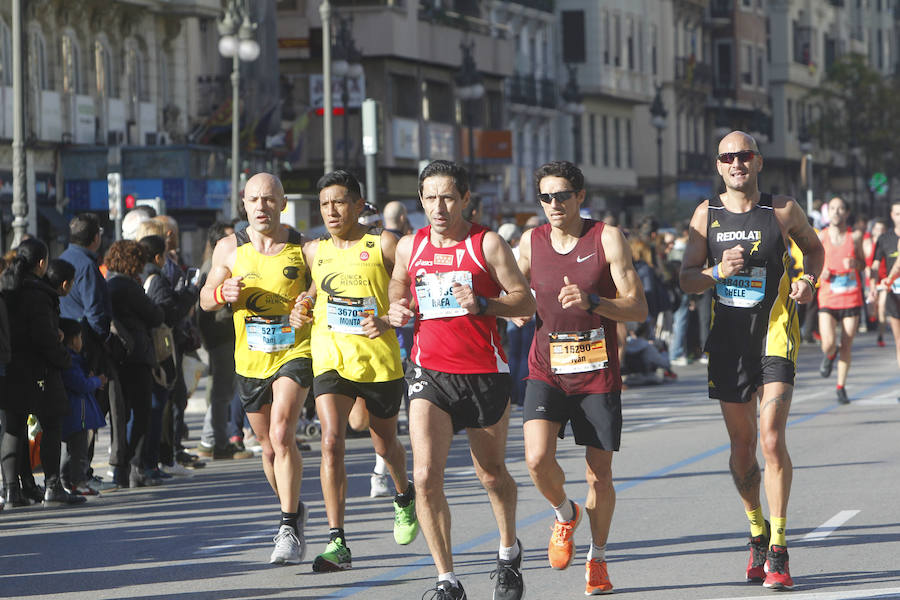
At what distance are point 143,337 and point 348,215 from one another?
168 inches

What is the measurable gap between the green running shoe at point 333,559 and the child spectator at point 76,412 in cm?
379

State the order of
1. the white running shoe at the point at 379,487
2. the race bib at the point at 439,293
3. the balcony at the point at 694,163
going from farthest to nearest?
the balcony at the point at 694,163 → the white running shoe at the point at 379,487 → the race bib at the point at 439,293

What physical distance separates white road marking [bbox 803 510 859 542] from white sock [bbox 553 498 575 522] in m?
1.90

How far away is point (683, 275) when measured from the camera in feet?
29.9

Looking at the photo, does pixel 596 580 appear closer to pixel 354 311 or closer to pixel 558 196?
pixel 558 196

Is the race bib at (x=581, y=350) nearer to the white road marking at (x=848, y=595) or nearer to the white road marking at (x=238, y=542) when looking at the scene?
the white road marking at (x=848, y=595)

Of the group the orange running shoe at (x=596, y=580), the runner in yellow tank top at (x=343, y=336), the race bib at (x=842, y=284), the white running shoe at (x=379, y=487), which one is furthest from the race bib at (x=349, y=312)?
the race bib at (x=842, y=284)

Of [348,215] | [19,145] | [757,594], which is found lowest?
[757,594]

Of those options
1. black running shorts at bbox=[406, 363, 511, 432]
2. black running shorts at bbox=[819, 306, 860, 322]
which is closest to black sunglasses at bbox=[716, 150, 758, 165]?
black running shorts at bbox=[406, 363, 511, 432]

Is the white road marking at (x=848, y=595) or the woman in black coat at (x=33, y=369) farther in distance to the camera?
the woman in black coat at (x=33, y=369)

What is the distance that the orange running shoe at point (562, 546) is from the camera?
28.5ft

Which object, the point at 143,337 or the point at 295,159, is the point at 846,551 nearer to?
the point at 143,337

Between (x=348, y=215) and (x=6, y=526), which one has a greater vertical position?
(x=348, y=215)

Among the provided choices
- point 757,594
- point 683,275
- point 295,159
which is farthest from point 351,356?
point 295,159
